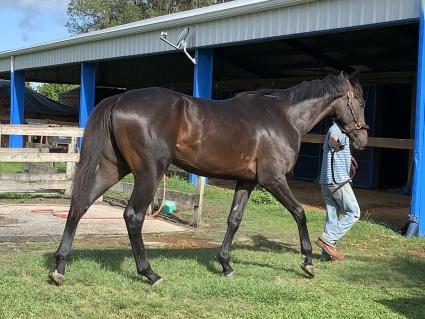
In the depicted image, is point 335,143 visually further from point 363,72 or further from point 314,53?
point 314,53

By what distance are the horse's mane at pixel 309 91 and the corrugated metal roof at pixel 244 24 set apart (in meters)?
3.65

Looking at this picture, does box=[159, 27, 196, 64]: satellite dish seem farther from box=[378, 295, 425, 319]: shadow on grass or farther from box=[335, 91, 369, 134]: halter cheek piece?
box=[378, 295, 425, 319]: shadow on grass

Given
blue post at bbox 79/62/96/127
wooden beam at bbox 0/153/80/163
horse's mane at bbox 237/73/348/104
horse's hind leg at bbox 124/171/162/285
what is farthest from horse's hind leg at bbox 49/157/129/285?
blue post at bbox 79/62/96/127

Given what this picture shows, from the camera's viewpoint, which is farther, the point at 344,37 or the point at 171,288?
the point at 344,37

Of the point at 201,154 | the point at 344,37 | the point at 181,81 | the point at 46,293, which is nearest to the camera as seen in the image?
the point at 46,293

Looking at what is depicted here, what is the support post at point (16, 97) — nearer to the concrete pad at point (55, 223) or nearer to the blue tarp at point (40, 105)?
the blue tarp at point (40, 105)

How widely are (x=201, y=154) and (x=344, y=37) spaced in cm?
1165

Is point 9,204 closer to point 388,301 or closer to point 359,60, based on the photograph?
point 388,301

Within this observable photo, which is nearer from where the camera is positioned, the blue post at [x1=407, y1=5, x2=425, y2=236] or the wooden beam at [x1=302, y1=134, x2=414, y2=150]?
the blue post at [x1=407, y1=5, x2=425, y2=236]

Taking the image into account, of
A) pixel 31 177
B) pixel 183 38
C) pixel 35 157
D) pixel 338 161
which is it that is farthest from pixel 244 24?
pixel 338 161

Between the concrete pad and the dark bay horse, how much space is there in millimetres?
2747

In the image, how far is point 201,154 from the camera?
18.9 feet

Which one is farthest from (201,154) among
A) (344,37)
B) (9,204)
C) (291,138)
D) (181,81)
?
(181,81)

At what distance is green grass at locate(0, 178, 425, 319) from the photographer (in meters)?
4.65
